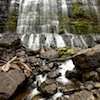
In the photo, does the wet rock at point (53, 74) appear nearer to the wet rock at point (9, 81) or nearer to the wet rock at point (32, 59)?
the wet rock at point (9, 81)

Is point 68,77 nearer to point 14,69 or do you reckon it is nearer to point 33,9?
point 14,69

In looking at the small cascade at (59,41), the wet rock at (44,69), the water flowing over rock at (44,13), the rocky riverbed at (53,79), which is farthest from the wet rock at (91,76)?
the water flowing over rock at (44,13)

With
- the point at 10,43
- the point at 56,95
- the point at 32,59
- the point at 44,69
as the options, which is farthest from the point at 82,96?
the point at 10,43

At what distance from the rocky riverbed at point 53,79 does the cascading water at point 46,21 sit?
3.29 m

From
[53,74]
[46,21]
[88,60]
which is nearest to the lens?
[88,60]

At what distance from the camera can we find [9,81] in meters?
7.38

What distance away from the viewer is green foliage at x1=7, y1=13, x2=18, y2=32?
53.5ft

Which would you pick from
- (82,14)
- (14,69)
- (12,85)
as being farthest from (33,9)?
(12,85)

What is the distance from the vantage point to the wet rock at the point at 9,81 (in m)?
6.85

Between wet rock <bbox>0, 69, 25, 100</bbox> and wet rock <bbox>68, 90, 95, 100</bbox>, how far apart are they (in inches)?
78.8

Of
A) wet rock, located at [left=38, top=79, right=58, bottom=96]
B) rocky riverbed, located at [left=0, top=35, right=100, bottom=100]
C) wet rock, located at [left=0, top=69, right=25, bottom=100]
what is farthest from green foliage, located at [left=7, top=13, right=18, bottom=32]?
wet rock, located at [left=38, top=79, right=58, bottom=96]

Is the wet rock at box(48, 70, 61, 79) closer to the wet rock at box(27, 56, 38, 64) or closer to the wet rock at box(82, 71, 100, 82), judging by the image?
the wet rock at box(82, 71, 100, 82)

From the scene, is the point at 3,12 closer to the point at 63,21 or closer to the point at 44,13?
the point at 44,13

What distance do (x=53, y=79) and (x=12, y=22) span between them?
9265 mm
